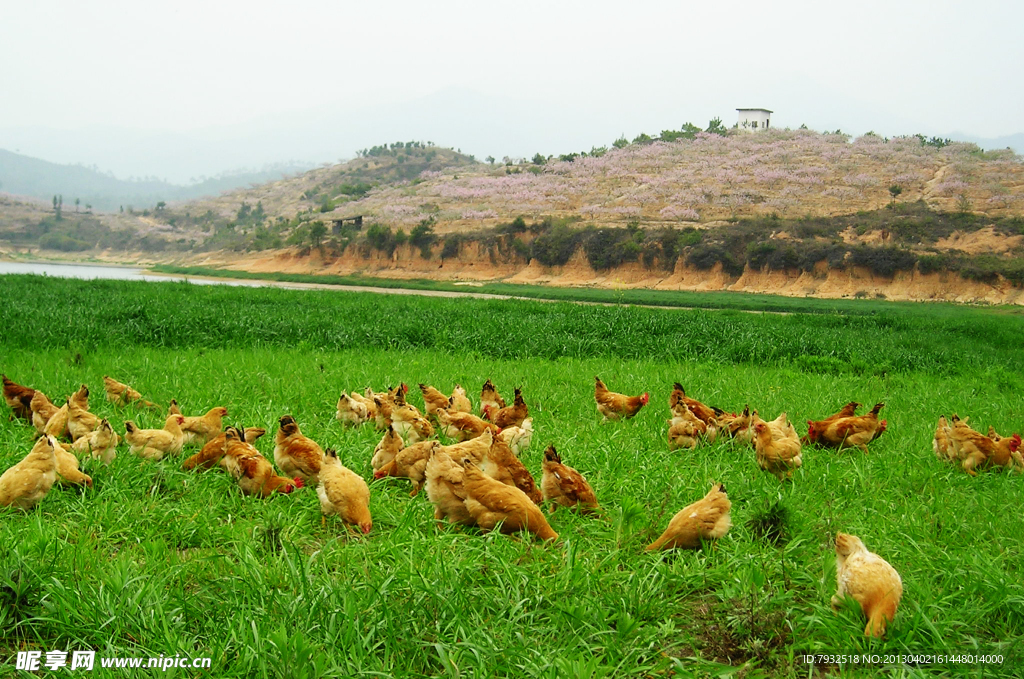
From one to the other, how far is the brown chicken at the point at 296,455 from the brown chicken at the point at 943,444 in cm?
604

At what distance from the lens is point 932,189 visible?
56.2m

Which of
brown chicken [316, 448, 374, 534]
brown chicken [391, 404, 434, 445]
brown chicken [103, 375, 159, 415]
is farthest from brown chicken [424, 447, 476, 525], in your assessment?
brown chicken [103, 375, 159, 415]

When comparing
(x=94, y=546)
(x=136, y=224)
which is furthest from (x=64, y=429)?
(x=136, y=224)

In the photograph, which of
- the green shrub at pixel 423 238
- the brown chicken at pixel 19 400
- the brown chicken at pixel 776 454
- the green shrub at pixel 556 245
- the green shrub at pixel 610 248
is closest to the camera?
the brown chicken at pixel 776 454

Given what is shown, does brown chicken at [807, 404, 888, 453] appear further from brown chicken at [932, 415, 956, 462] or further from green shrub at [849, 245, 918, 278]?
green shrub at [849, 245, 918, 278]

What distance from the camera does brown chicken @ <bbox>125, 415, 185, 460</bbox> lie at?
5.54m

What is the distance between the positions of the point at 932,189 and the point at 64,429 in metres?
65.8

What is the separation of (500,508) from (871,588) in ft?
7.15

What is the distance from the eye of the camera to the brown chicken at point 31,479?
175 inches

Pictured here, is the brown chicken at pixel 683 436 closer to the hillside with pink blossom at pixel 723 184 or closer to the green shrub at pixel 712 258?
the green shrub at pixel 712 258

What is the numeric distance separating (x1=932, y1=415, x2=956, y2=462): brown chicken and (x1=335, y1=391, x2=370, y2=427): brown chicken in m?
5.99

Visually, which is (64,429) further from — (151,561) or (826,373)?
(826,373)

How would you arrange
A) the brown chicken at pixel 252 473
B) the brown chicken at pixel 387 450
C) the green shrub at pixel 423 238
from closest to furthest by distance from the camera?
the brown chicken at pixel 252 473 < the brown chicken at pixel 387 450 < the green shrub at pixel 423 238

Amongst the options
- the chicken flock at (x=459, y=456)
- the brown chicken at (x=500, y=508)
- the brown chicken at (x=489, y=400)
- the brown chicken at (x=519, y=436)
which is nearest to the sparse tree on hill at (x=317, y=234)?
the chicken flock at (x=459, y=456)
